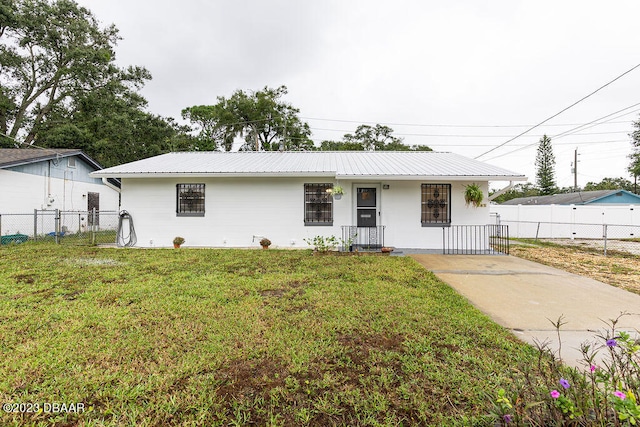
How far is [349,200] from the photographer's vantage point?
913 cm

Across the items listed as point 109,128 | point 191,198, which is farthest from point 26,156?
point 191,198

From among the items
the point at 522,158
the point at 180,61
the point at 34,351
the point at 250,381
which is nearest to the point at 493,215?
the point at 250,381

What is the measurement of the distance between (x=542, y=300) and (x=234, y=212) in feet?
27.4

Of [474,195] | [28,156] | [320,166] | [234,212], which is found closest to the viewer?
[474,195]

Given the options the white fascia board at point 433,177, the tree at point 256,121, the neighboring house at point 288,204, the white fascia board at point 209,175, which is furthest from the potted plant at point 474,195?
the tree at point 256,121

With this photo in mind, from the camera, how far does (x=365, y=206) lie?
A: 9172mm

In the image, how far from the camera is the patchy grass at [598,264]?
559 cm

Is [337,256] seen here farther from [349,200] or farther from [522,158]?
[522,158]

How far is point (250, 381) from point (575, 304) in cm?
478

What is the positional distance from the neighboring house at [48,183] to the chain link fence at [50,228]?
1.63ft

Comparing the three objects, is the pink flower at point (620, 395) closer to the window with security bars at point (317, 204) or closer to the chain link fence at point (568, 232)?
the window with security bars at point (317, 204)

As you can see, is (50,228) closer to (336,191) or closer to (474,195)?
(336,191)

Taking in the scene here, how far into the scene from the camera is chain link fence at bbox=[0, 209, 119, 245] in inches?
406

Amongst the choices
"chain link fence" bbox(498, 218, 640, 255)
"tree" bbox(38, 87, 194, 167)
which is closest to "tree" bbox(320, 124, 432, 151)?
"tree" bbox(38, 87, 194, 167)
